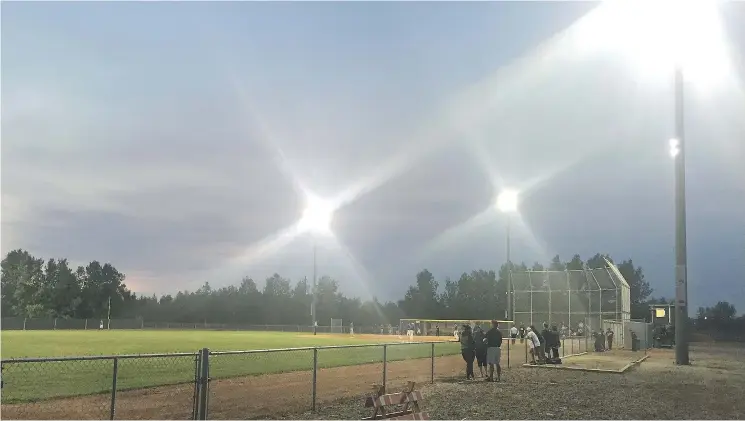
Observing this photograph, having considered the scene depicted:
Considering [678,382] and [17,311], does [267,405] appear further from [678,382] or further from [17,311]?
[17,311]

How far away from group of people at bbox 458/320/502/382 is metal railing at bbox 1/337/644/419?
1.09 metres

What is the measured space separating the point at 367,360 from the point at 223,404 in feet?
43.2

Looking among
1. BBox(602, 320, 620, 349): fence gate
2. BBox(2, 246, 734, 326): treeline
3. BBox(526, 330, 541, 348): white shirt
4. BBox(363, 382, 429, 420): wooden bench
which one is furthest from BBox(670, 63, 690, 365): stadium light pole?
BBox(2, 246, 734, 326): treeline

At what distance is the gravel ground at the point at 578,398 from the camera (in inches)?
476

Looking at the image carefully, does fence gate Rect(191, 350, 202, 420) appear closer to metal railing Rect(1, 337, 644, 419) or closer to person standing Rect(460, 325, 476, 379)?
metal railing Rect(1, 337, 644, 419)

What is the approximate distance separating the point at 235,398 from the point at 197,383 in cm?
465

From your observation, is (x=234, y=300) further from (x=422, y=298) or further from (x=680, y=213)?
(x=680, y=213)

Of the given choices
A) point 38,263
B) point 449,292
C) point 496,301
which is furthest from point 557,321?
point 38,263

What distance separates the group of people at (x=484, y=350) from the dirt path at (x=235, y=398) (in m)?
1.21

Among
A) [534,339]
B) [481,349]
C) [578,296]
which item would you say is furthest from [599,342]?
[481,349]

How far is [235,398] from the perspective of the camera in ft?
45.8

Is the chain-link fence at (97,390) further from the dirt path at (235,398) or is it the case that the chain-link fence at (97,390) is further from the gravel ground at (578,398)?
the gravel ground at (578,398)

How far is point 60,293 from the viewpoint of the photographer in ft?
355

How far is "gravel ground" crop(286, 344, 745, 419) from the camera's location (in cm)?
1209
